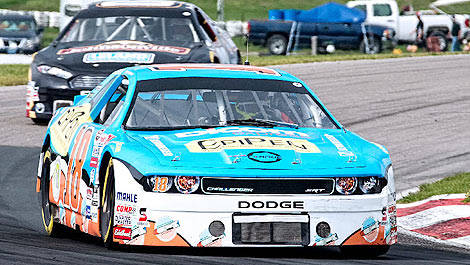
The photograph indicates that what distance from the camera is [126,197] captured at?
20.1 ft

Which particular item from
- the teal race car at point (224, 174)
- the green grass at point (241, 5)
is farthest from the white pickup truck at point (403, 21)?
the teal race car at point (224, 174)

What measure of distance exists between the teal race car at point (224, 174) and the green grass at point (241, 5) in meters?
45.0

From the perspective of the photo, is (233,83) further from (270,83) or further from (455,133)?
(455,133)

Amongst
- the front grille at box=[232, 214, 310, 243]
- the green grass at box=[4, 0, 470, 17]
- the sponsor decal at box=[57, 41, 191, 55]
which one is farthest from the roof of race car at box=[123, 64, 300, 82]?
the green grass at box=[4, 0, 470, 17]

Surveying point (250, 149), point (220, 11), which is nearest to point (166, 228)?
point (250, 149)

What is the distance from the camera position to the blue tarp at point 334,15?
37.7 metres

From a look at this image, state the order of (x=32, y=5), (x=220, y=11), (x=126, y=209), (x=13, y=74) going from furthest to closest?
(x=32, y=5) < (x=220, y=11) < (x=13, y=74) < (x=126, y=209)

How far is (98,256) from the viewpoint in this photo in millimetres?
5938

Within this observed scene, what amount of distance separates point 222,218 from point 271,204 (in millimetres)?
276

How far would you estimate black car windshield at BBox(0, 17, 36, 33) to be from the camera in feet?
114

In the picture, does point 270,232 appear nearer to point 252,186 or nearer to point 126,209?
point 252,186

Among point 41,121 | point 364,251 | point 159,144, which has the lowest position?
point 41,121

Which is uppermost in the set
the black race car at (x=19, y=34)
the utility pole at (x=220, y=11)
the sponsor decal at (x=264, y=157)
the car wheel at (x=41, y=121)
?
the sponsor decal at (x=264, y=157)

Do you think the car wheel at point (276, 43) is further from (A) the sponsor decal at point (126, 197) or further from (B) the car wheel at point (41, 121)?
(A) the sponsor decal at point (126, 197)
